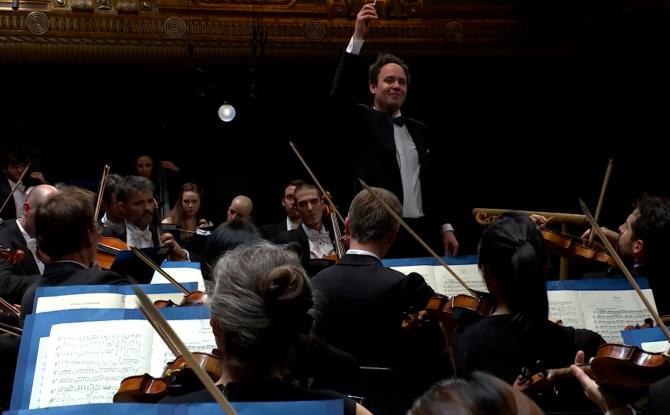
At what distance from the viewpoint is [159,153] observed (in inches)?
340

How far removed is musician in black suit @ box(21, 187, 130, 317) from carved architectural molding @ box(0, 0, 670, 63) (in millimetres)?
4748

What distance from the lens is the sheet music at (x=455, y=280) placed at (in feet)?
11.2

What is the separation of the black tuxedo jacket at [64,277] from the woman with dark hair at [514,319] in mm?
1122

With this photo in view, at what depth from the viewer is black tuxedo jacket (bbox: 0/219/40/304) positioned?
12.3 feet

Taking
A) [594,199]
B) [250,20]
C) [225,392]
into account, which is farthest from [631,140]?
[225,392]

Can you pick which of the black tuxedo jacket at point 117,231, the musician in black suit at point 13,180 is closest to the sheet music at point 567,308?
the black tuxedo jacket at point 117,231

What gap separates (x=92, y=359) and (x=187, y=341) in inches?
A: 10.3

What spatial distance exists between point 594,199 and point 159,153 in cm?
388

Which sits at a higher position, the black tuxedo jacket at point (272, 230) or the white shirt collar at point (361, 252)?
the black tuxedo jacket at point (272, 230)

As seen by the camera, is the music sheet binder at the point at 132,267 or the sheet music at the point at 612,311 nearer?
the sheet music at the point at 612,311

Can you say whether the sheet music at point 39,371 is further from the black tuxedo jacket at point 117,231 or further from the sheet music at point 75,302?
the black tuxedo jacket at point 117,231

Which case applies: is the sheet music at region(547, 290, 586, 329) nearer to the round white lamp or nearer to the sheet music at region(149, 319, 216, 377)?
the sheet music at region(149, 319, 216, 377)

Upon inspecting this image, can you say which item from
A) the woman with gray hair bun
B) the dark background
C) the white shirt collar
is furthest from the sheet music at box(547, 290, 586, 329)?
the dark background

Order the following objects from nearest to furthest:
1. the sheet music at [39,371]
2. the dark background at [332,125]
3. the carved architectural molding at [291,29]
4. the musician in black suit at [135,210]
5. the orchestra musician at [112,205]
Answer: the sheet music at [39,371], the musician in black suit at [135,210], the orchestra musician at [112,205], the carved architectural molding at [291,29], the dark background at [332,125]
